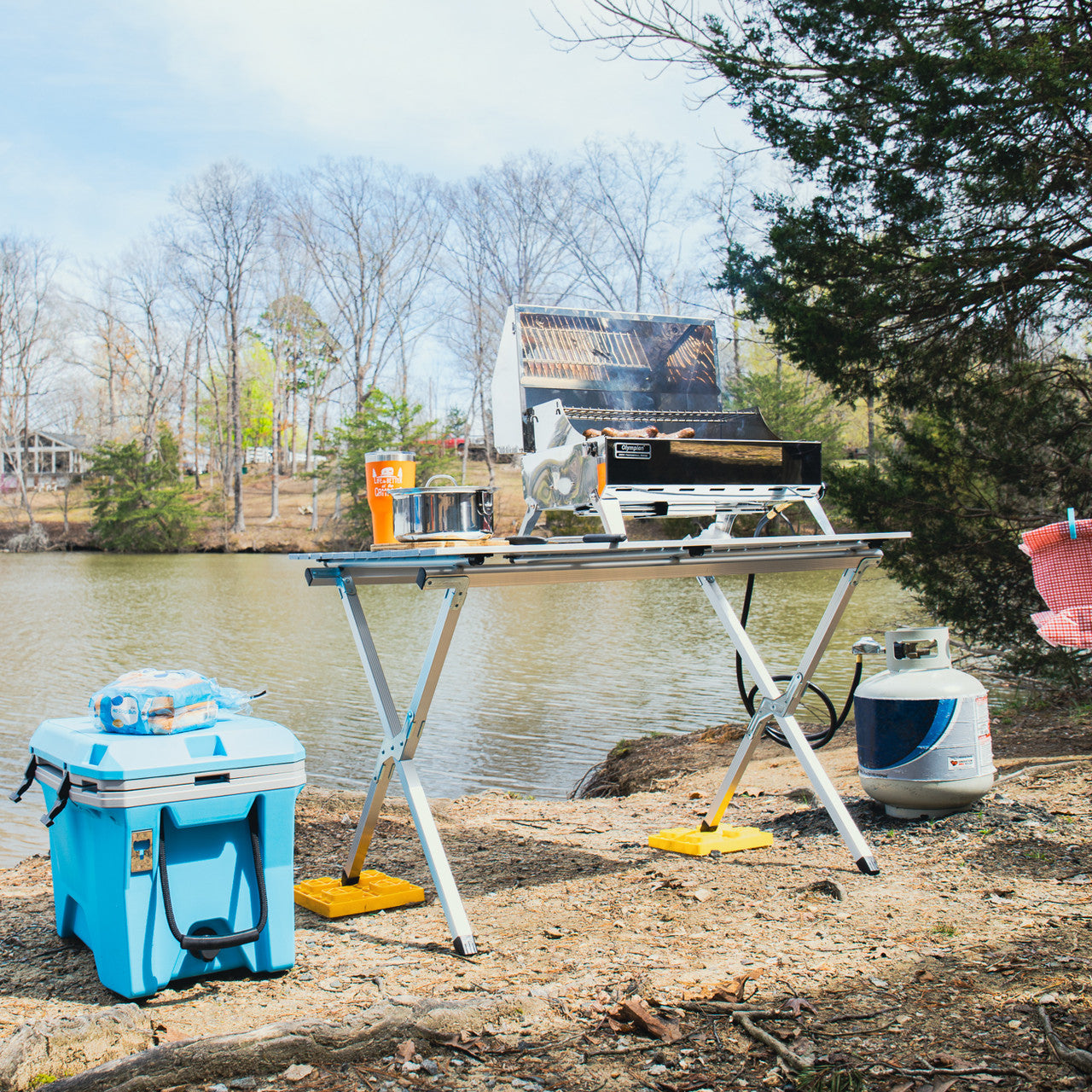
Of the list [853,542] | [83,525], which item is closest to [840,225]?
[853,542]

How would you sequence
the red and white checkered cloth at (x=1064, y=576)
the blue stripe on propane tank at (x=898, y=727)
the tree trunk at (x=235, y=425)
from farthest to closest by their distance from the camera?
the tree trunk at (x=235, y=425) < the blue stripe on propane tank at (x=898, y=727) < the red and white checkered cloth at (x=1064, y=576)

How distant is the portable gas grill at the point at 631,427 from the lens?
11.9ft

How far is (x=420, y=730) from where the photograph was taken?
314cm

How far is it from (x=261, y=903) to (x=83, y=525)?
42.7m

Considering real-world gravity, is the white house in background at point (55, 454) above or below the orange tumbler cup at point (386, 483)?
above

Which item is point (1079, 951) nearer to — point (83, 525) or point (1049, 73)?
point (1049, 73)

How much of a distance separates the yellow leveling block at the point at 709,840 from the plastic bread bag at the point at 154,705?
2.09 meters

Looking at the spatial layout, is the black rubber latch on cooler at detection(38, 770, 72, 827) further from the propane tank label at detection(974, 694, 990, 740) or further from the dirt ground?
the propane tank label at detection(974, 694, 990, 740)

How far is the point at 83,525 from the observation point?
41.2m

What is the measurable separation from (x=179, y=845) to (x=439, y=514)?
1193 millimetres

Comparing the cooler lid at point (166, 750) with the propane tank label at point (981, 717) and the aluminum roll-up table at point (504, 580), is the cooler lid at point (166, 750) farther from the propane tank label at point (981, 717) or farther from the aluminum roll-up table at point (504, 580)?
the propane tank label at point (981, 717)

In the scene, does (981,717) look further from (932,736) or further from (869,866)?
(869,866)

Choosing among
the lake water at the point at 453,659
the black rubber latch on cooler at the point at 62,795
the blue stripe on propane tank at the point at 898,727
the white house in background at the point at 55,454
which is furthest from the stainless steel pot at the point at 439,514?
the white house in background at the point at 55,454

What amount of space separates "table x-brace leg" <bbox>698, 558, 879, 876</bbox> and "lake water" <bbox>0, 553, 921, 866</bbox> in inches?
105
